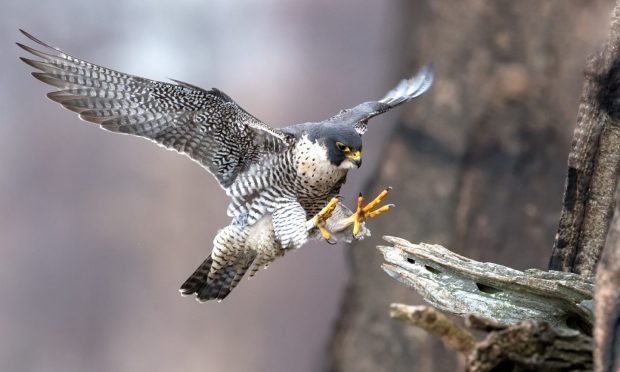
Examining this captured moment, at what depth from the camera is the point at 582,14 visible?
783 centimetres

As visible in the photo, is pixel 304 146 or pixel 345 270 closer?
pixel 304 146

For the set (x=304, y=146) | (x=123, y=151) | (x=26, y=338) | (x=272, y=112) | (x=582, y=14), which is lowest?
(x=26, y=338)

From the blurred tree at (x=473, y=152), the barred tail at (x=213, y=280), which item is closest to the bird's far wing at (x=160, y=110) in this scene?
the barred tail at (x=213, y=280)

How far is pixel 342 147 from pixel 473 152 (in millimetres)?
3778

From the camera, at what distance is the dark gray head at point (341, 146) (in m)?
4.93

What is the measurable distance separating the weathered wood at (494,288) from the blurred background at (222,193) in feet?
13.1

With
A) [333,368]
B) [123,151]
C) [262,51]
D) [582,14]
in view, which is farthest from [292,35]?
[333,368]

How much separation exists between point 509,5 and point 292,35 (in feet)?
6.21

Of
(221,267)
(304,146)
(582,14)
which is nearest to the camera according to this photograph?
(304,146)

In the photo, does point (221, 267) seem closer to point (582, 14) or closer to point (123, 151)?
point (123, 151)

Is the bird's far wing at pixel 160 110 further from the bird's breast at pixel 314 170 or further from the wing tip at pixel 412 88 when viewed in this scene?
the wing tip at pixel 412 88

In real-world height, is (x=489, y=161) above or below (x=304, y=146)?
above

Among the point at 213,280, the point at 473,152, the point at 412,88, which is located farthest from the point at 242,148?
the point at 473,152

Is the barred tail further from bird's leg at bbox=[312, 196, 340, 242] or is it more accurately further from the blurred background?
the blurred background
